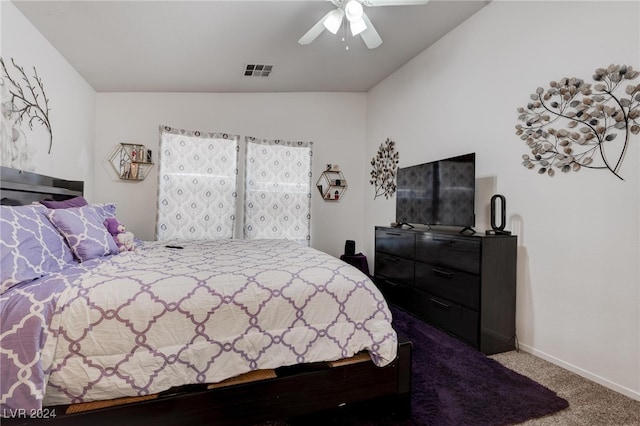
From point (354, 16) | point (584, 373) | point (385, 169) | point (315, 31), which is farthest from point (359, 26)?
point (584, 373)

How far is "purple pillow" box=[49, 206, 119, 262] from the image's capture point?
176 centimetres

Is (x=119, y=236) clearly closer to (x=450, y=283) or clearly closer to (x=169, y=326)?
(x=169, y=326)

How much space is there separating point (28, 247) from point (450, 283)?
2.68 m

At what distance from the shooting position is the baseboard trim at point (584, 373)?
1.71 m

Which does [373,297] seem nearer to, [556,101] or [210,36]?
[556,101]

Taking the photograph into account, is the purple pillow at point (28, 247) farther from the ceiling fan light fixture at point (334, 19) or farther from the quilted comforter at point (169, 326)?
the ceiling fan light fixture at point (334, 19)

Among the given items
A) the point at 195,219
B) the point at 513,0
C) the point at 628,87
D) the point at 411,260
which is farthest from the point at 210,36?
the point at 628,87

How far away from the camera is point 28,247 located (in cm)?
138

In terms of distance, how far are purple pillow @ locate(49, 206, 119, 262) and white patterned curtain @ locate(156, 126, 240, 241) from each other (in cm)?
172

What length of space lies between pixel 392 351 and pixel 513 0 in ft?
9.41

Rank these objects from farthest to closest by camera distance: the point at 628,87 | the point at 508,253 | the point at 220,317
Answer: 1. the point at 508,253
2. the point at 628,87
3. the point at 220,317

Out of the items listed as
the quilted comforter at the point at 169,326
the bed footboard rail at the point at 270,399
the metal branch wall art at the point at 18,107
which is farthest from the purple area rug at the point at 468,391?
the metal branch wall art at the point at 18,107

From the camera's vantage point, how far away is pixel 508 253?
90.5 inches

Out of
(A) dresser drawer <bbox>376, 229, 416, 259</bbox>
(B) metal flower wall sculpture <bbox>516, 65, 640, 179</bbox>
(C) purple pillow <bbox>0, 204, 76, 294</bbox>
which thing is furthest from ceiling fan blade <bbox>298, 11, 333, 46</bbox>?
(C) purple pillow <bbox>0, 204, 76, 294</bbox>
